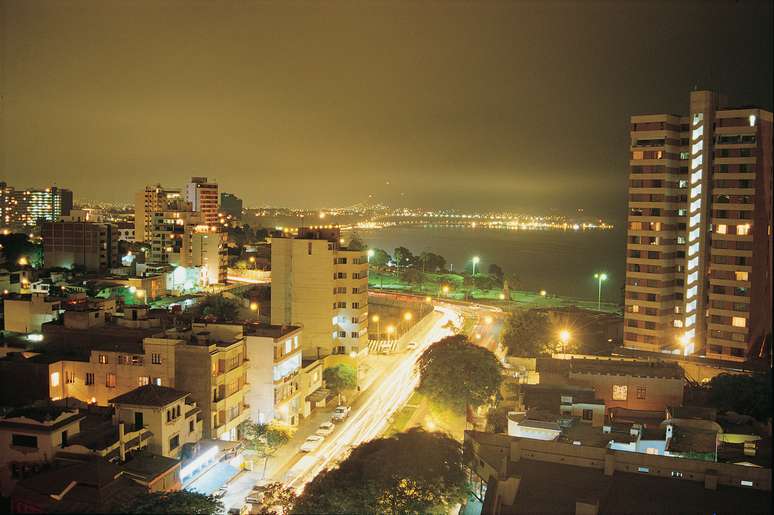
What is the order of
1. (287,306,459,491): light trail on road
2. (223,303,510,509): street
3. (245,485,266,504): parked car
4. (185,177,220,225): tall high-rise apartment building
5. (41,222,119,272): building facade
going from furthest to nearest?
(185,177,220,225): tall high-rise apartment building → (41,222,119,272): building facade → (287,306,459,491): light trail on road → (223,303,510,509): street → (245,485,266,504): parked car

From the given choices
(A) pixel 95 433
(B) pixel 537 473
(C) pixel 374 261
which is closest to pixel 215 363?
(A) pixel 95 433

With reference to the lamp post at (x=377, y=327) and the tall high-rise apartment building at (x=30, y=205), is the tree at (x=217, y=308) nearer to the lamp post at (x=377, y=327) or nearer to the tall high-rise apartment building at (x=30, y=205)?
the lamp post at (x=377, y=327)

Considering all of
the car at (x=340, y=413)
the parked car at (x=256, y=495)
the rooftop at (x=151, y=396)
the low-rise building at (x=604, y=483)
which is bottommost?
the parked car at (x=256, y=495)

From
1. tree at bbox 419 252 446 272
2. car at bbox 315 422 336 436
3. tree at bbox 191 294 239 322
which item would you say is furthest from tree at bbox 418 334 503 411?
tree at bbox 419 252 446 272

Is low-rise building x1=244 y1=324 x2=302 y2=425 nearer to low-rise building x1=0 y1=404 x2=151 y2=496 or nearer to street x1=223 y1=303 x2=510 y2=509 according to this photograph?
street x1=223 y1=303 x2=510 y2=509

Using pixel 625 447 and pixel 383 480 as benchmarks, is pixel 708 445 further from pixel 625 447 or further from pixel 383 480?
pixel 383 480

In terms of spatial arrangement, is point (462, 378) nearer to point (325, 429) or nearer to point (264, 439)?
point (325, 429)

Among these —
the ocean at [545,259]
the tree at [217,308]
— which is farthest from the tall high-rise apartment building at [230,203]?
the tree at [217,308]
